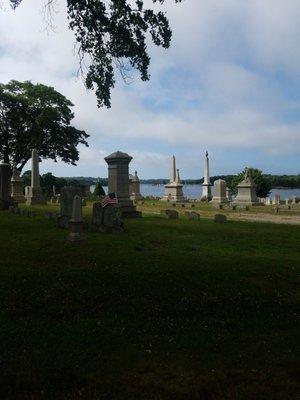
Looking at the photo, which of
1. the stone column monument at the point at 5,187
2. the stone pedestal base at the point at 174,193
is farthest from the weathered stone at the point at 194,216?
the stone pedestal base at the point at 174,193

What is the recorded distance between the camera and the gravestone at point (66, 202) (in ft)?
44.8

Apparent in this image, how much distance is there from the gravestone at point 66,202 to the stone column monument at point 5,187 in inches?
283

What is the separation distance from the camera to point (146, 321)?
6.23 m

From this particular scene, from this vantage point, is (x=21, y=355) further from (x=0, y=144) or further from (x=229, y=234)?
(x=0, y=144)

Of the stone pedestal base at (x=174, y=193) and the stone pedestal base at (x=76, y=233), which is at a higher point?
the stone pedestal base at (x=174, y=193)

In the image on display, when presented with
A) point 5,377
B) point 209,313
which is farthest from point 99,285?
point 5,377

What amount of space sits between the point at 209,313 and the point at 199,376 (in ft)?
6.50

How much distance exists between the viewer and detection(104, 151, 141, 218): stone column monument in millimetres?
18656

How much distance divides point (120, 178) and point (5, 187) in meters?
5.61

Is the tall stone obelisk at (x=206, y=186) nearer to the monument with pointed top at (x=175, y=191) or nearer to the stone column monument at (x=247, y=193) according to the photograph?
the monument with pointed top at (x=175, y=191)

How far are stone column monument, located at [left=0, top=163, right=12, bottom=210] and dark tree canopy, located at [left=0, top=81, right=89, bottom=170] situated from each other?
21.5 m

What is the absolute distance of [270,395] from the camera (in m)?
4.36

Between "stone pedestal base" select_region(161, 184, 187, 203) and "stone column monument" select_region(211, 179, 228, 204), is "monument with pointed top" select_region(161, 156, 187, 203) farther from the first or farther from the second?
"stone column monument" select_region(211, 179, 228, 204)

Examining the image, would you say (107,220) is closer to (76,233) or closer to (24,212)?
(76,233)
